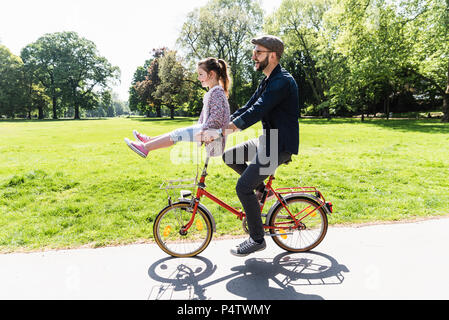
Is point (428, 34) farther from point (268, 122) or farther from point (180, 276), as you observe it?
point (180, 276)

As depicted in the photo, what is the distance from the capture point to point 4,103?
167 ft

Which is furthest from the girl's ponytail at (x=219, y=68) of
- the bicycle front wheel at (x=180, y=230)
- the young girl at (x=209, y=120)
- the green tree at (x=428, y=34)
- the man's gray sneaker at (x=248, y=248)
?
the green tree at (x=428, y=34)

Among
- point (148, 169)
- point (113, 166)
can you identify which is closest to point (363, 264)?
point (148, 169)

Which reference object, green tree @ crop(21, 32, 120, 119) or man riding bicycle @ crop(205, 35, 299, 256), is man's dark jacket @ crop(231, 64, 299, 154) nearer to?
man riding bicycle @ crop(205, 35, 299, 256)

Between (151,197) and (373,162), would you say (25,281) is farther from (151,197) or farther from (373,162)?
(373,162)

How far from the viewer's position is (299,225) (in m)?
3.35

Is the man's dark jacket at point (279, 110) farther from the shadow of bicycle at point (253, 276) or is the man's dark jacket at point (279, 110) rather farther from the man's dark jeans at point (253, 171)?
the shadow of bicycle at point (253, 276)

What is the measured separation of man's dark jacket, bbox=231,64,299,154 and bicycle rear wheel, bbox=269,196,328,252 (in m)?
0.85

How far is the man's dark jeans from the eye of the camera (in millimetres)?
2857

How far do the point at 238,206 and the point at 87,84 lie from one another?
64020 millimetres

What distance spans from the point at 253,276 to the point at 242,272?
0.13 meters

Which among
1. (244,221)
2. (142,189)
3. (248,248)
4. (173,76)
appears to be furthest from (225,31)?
(248,248)

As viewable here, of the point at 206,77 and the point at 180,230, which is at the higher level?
the point at 206,77
